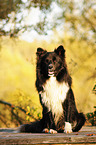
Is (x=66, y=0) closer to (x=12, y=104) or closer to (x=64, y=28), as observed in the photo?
(x=64, y=28)

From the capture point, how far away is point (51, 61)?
4949 millimetres

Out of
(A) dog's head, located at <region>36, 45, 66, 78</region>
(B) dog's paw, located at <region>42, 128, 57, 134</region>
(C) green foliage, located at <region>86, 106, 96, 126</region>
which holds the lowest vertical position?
(B) dog's paw, located at <region>42, 128, 57, 134</region>

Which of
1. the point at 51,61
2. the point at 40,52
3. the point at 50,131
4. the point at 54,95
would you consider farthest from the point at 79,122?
the point at 40,52

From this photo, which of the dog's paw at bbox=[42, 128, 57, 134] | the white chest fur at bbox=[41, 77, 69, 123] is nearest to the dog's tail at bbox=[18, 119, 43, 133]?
the dog's paw at bbox=[42, 128, 57, 134]

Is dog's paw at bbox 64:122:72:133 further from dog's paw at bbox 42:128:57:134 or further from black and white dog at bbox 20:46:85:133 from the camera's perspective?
dog's paw at bbox 42:128:57:134

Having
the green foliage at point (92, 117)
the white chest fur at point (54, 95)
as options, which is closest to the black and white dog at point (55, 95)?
the white chest fur at point (54, 95)

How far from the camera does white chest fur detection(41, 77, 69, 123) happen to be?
496 cm

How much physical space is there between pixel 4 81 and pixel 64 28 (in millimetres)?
4496

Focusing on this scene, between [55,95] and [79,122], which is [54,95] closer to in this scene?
[55,95]

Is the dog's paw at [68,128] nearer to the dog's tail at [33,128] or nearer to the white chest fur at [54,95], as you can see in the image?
the white chest fur at [54,95]

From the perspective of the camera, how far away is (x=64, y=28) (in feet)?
38.8

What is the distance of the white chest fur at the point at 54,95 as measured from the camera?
496 cm

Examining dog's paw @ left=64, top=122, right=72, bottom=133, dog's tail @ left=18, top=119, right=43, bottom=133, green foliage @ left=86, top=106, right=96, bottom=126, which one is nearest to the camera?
dog's paw @ left=64, top=122, right=72, bottom=133

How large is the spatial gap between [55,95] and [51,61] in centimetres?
76
